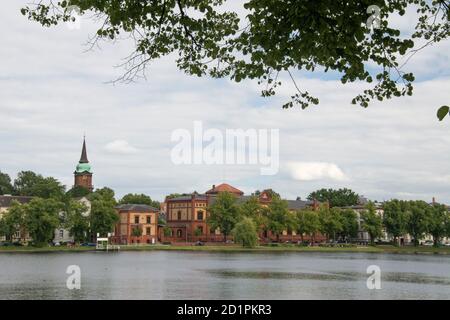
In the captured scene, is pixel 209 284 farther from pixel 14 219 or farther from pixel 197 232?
pixel 197 232

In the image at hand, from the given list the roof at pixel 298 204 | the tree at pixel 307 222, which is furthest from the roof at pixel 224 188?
the tree at pixel 307 222

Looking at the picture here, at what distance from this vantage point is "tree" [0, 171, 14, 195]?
5817 inches

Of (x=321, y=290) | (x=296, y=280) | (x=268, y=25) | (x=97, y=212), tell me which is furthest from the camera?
(x=97, y=212)

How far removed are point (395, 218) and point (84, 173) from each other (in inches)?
2982

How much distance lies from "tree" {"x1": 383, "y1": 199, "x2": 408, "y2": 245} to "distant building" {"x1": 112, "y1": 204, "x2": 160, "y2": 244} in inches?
1884

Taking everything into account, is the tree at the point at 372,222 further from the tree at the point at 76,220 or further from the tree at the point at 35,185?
the tree at the point at 35,185

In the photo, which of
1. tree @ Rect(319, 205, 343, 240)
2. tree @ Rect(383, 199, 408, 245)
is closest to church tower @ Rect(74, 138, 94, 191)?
tree @ Rect(319, 205, 343, 240)

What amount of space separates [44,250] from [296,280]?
53.7 metres

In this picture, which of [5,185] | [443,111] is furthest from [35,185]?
[443,111]

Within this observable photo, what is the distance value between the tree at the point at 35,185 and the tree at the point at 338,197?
261 feet

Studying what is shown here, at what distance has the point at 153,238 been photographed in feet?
349

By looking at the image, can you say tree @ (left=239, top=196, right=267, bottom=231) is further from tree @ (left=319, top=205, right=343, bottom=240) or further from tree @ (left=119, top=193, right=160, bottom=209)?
tree @ (left=119, top=193, right=160, bottom=209)
